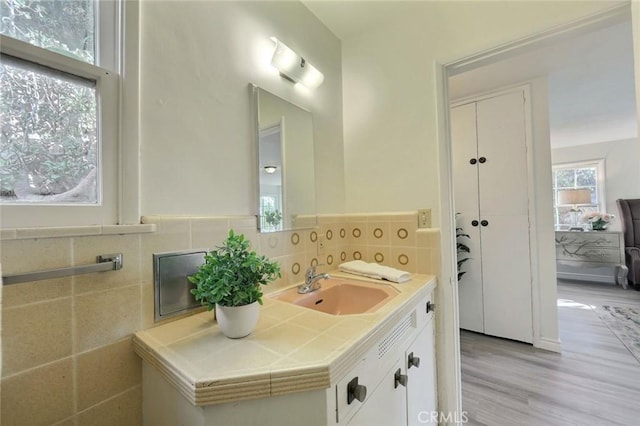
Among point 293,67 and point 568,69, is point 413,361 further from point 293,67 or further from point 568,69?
point 568,69

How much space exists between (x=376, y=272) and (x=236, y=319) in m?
0.84

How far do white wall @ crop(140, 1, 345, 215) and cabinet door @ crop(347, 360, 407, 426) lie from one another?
0.82 m

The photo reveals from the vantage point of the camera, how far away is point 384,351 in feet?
2.85

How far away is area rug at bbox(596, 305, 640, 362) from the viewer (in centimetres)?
221

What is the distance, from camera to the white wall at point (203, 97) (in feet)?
2.75

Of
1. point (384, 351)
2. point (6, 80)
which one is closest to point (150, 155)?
point (6, 80)

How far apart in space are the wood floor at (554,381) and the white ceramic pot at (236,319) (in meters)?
1.57

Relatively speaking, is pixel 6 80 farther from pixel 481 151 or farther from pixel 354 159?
pixel 481 151

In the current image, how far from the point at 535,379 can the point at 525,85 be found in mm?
2385

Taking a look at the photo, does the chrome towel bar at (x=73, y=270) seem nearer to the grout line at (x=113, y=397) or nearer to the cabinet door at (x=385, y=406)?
the grout line at (x=113, y=397)

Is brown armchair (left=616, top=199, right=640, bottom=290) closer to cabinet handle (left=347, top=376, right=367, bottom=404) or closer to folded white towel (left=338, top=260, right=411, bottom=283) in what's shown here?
folded white towel (left=338, top=260, right=411, bottom=283)

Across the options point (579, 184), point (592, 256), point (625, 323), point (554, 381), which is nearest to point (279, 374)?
point (554, 381)

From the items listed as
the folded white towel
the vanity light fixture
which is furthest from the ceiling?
the folded white towel

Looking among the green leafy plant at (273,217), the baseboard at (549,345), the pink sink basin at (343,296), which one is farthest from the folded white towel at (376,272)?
the baseboard at (549,345)
